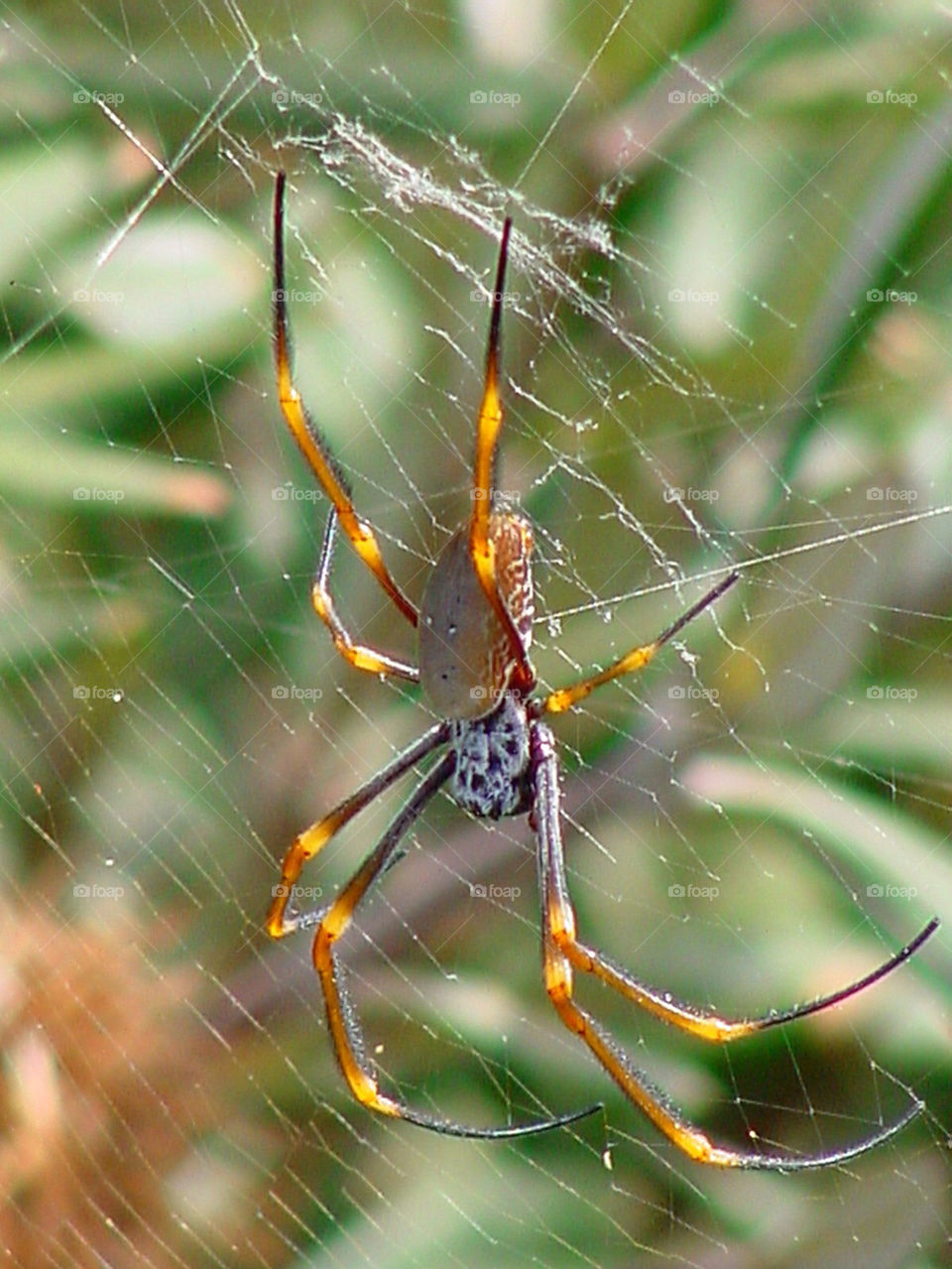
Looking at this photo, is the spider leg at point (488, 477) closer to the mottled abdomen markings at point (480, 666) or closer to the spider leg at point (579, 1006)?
the mottled abdomen markings at point (480, 666)

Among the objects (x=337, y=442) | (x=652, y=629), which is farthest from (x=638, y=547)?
(x=337, y=442)

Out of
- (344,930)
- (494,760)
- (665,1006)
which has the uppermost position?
(494,760)

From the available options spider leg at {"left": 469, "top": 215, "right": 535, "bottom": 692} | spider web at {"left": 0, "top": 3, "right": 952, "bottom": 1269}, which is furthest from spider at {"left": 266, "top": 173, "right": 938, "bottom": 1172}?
spider web at {"left": 0, "top": 3, "right": 952, "bottom": 1269}

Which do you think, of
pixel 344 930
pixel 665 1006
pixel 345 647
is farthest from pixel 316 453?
pixel 665 1006

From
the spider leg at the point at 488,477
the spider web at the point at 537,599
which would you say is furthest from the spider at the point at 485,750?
the spider web at the point at 537,599

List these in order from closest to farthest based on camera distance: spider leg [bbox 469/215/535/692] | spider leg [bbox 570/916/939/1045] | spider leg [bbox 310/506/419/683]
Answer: spider leg [bbox 469/215/535/692]
spider leg [bbox 570/916/939/1045]
spider leg [bbox 310/506/419/683]

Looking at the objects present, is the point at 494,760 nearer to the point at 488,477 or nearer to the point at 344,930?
the point at 344,930

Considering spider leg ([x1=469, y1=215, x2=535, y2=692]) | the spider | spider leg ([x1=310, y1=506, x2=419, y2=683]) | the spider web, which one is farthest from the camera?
the spider web

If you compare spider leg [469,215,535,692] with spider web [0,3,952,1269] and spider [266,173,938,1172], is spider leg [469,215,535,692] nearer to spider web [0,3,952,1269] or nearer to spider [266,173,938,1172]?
spider [266,173,938,1172]
